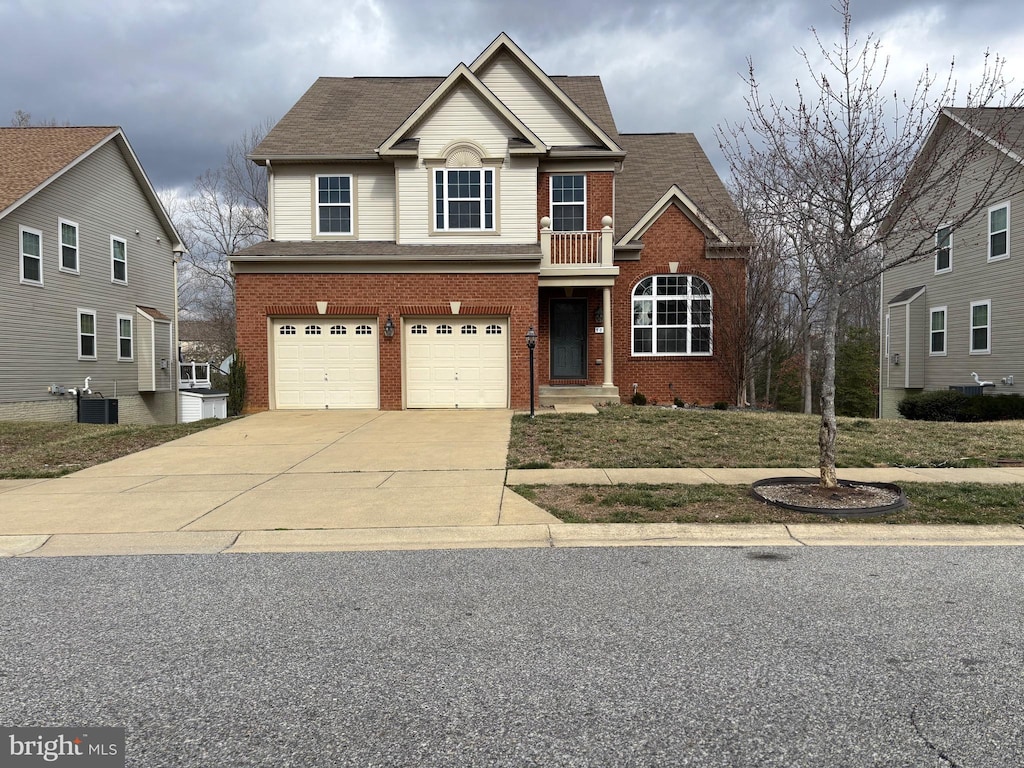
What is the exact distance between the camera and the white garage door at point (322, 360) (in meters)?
16.9

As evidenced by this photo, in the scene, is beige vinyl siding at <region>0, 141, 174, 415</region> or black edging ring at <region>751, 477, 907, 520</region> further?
beige vinyl siding at <region>0, 141, 174, 415</region>

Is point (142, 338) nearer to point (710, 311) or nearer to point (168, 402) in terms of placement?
point (168, 402)

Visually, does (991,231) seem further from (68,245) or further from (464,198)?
(68,245)

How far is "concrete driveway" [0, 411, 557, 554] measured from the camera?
644 cm

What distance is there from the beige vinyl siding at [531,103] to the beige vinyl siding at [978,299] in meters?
10.8

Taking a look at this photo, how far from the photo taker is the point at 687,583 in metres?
4.68

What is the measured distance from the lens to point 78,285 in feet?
69.9

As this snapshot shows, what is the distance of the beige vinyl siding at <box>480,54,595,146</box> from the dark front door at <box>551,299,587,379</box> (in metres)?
4.80

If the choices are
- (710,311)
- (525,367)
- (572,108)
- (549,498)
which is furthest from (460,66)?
(549,498)

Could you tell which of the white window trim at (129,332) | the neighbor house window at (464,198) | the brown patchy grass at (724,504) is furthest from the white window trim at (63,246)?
the brown patchy grass at (724,504)

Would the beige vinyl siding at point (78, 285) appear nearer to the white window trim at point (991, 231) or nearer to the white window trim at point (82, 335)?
the white window trim at point (82, 335)

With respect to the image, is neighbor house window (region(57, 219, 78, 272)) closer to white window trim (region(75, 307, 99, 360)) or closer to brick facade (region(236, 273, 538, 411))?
white window trim (region(75, 307, 99, 360))

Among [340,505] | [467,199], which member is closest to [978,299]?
[467,199]

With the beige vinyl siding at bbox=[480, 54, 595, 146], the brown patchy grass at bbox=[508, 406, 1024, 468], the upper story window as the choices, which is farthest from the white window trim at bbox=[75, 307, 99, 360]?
the brown patchy grass at bbox=[508, 406, 1024, 468]
